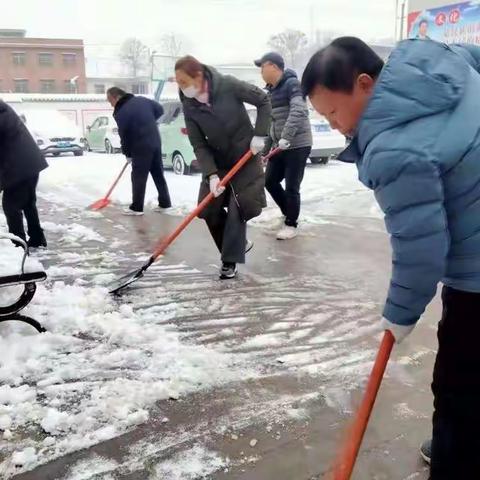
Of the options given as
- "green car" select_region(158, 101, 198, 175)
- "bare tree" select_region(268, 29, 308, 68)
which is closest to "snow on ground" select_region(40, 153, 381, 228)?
"green car" select_region(158, 101, 198, 175)

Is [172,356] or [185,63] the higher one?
[185,63]

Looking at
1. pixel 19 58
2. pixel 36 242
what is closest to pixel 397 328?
pixel 36 242

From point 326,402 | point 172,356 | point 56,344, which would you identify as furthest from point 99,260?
point 326,402

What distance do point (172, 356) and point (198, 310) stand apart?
835 mm

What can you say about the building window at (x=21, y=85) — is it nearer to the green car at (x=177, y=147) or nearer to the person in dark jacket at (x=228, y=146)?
the green car at (x=177, y=147)

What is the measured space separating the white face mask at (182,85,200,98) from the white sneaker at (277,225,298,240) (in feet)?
7.10

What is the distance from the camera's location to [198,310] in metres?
4.16

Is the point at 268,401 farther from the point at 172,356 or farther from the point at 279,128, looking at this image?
the point at 279,128

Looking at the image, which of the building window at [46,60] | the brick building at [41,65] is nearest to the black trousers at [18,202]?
the brick building at [41,65]

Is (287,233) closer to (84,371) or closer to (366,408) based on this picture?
(84,371)

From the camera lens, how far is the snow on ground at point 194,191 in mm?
7633

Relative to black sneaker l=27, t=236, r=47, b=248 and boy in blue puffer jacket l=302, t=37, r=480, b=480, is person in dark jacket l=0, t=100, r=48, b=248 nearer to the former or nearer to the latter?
black sneaker l=27, t=236, r=47, b=248

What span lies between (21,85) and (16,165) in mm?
54562

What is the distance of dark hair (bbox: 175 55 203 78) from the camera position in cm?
436
